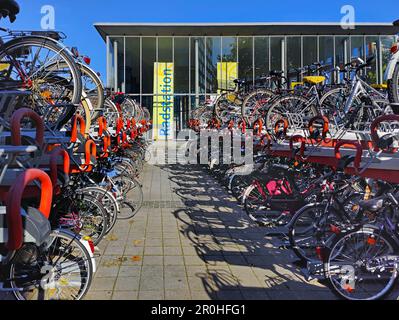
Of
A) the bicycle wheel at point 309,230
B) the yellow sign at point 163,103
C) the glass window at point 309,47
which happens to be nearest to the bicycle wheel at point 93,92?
the bicycle wheel at point 309,230

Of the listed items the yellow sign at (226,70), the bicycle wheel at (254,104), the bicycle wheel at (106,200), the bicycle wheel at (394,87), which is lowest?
the bicycle wheel at (106,200)

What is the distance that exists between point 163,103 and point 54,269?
19.1 meters

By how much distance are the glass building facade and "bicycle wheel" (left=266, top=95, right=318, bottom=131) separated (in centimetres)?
1483

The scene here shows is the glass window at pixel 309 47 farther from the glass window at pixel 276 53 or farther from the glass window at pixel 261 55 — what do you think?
the glass window at pixel 261 55

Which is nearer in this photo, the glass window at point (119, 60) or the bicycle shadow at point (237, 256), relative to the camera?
the bicycle shadow at point (237, 256)

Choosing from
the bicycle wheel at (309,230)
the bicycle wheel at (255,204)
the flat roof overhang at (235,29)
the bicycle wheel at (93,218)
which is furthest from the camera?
the flat roof overhang at (235,29)

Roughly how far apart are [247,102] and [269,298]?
18.2ft

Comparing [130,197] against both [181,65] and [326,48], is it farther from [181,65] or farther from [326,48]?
[326,48]

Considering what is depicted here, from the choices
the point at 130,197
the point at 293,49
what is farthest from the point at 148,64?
the point at 130,197

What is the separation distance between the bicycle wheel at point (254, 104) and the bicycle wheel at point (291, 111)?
123cm

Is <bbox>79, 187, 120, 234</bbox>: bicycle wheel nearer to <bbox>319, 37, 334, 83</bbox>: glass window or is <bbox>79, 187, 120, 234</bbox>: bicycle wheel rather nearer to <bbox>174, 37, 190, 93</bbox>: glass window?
<bbox>174, 37, 190, 93</bbox>: glass window

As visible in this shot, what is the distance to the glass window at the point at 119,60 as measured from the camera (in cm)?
2192

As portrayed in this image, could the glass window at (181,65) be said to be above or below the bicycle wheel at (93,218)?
above
